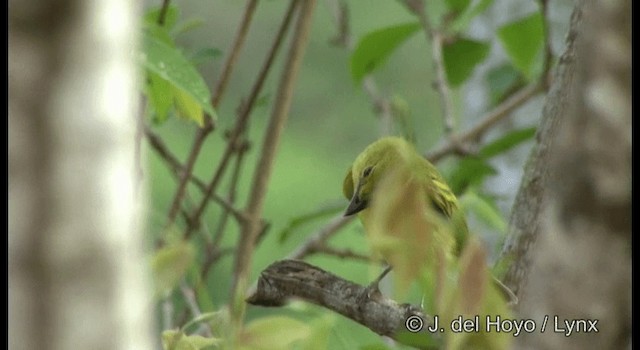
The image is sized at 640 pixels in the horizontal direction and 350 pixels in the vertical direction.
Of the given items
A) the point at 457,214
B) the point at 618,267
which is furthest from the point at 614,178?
the point at 457,214

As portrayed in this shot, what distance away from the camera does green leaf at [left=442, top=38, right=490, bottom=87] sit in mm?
1047

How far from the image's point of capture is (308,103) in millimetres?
4090

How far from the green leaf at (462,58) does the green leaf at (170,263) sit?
2.14 feet

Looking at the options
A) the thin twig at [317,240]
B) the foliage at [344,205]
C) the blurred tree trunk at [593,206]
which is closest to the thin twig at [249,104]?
the foliage at [344,205]

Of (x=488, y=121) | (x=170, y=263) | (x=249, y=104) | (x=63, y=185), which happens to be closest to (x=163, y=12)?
(x=249, y=104)

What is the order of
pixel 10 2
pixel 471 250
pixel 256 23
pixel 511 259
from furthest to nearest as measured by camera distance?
pixel 256 23, pixel 511 259, pixel 471 250, pixel 10 2

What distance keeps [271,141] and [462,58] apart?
8.2 inches

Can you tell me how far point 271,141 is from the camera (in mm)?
1039

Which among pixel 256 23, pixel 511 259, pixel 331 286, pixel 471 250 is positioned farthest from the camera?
pixel 256 23

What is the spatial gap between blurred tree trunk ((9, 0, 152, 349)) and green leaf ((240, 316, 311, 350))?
0.19m

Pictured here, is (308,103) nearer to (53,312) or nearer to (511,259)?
(511,259)

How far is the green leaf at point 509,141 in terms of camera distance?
39.9 inches

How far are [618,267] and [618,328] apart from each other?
0.06 feet

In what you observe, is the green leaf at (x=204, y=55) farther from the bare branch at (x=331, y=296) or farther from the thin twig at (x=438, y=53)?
the bare branch at (x=331, y=296)
